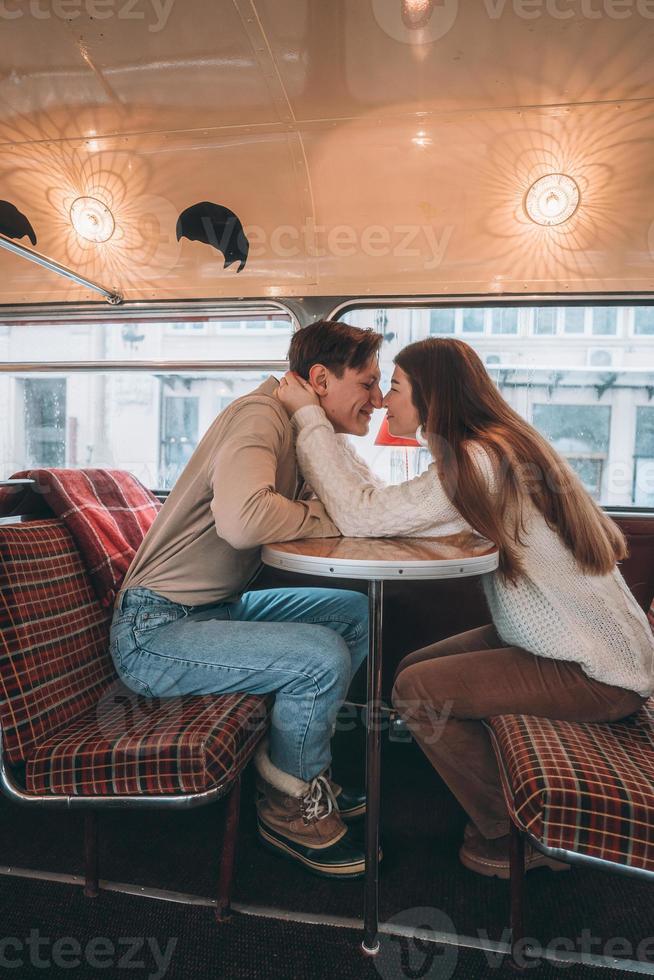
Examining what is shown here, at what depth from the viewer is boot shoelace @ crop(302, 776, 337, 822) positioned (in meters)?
1.64

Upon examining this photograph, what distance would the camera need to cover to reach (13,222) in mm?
2799

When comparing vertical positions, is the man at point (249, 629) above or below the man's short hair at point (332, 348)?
→ below

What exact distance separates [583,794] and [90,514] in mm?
1518

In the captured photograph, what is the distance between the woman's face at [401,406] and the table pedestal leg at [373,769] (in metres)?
0.61

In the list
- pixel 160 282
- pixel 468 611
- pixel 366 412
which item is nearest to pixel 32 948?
pixel 366 412

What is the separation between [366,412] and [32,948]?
1.67 metres

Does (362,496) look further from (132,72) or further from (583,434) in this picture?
(132,72)

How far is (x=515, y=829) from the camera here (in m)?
1.39

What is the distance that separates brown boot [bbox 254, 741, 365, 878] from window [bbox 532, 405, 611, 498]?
1.84 metres

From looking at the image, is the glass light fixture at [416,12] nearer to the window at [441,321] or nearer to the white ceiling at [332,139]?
the white ceiling at [332,139]

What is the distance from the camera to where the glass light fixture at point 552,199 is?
2.46 meters

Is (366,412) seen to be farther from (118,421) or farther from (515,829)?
(118,421)

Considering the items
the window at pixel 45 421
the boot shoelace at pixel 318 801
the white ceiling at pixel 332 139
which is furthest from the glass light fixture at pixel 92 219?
the boot shoelace at pixel 318 801

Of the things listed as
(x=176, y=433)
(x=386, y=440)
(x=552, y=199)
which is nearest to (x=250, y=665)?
(x=386, y=440)
